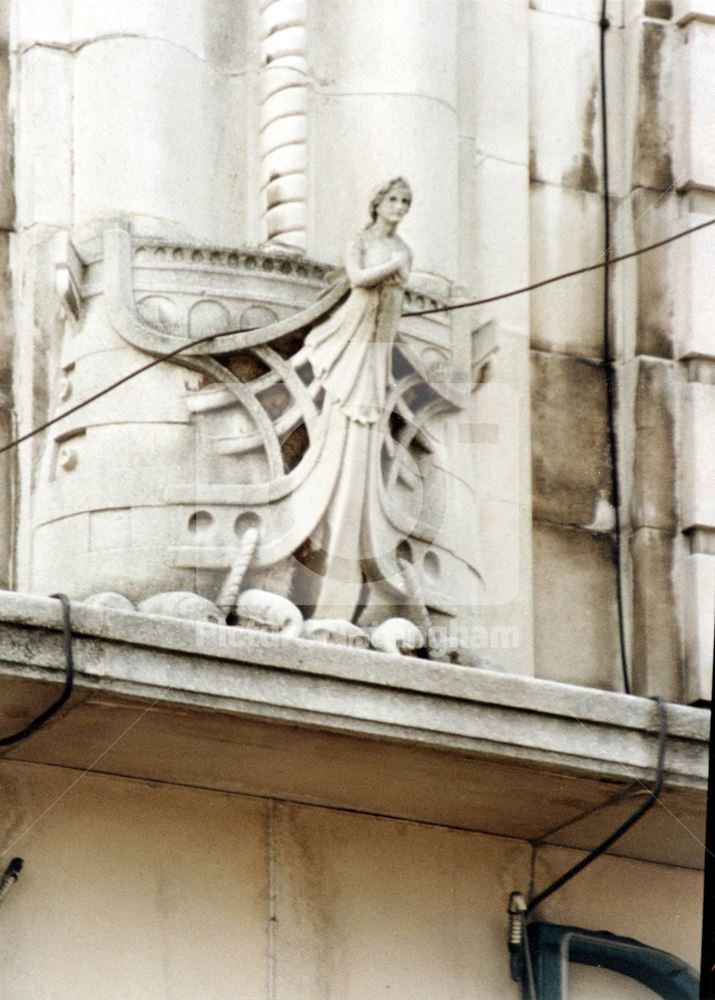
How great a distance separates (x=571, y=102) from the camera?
11.3 m

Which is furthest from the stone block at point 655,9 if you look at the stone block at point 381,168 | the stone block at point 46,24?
the stone block at point 46,24

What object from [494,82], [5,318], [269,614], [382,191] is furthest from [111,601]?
[494,82]

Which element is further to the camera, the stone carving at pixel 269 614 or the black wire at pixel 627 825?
the black wire at pixel 627 825

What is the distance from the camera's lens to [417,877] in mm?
9773

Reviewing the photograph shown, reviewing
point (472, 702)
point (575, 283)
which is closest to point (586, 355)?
point (575, 283)

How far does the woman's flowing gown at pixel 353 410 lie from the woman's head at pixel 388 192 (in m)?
0.14

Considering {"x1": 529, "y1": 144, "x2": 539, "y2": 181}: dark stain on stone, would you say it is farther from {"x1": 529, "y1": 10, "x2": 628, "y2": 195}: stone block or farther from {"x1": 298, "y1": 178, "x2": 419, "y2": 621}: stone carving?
{"x1": 298, "y1": 178, "x2": 419, "y2": 621}: stone carving

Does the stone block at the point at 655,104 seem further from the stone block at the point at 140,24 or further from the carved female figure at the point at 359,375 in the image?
the carved female figure at the point at 359,375

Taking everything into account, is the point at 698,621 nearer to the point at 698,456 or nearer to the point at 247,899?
the point at 698,456

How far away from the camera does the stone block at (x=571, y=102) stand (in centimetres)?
1114

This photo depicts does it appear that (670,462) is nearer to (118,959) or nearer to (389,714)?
(389,714)

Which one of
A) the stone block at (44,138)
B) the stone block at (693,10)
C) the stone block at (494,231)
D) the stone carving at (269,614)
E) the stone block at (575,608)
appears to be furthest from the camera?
the stone block at (693,10)

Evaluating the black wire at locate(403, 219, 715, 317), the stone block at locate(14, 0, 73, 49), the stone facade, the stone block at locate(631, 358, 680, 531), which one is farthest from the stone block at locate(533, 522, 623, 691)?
the stone block at locate(14, 0, 73, 49)

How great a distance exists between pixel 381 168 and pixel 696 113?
144 cm
